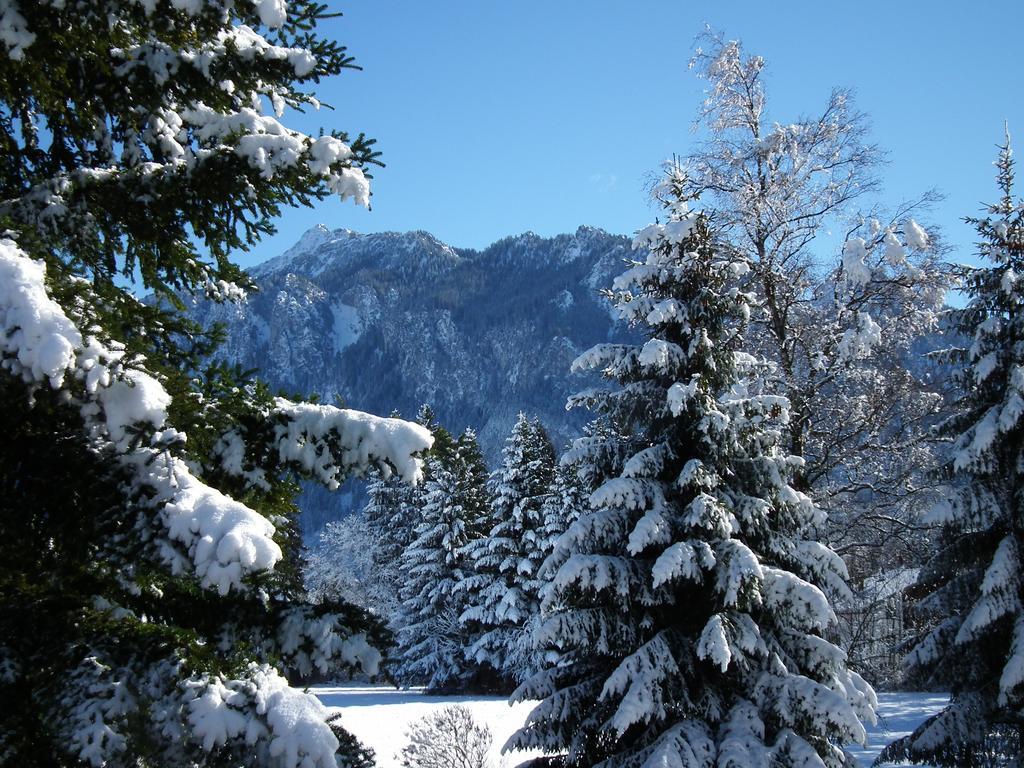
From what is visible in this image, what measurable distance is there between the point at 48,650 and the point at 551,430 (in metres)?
179

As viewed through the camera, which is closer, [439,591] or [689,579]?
[689,579]

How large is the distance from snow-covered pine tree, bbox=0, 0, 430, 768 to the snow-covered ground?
1105 centimetres

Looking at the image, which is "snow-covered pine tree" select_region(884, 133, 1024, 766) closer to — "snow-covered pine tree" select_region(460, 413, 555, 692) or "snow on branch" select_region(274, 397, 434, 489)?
"snow on branch" select_region(274, 397, 434, 489)

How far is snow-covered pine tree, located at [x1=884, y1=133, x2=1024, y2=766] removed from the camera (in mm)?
9609

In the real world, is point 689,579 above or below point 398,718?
above

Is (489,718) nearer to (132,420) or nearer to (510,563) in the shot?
(510,563)

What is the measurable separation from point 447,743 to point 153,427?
10483 millimetres

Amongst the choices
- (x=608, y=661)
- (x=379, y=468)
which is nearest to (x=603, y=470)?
(x=608, y=661)

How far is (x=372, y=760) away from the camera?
305 centimetres

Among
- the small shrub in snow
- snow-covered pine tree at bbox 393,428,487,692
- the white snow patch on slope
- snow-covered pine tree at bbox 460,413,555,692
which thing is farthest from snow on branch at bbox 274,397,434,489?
snow-covered pine tree at bbox 393,428,487,692

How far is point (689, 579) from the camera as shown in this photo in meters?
8.51

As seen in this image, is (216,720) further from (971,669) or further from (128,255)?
(971,669)

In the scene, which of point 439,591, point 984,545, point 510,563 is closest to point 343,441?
point 984,545

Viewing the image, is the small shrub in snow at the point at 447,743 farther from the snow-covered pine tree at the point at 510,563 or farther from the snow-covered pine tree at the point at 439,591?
the snow-covered pine tree at the point at 439,591
